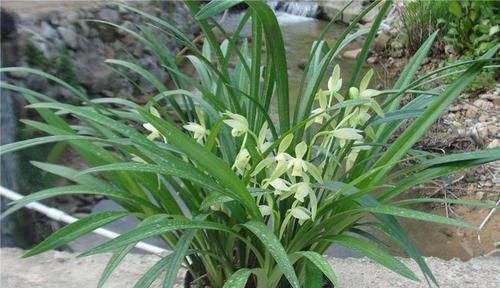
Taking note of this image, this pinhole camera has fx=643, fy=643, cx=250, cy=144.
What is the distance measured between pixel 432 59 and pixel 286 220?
163 inches

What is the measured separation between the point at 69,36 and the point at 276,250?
3.61 metres

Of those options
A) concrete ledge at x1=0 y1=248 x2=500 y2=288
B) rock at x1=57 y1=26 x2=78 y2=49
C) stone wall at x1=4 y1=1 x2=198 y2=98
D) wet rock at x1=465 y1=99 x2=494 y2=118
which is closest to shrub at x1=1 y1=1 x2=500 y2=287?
concrete ledge at x1=0 y1=248 x2=500 y2=288

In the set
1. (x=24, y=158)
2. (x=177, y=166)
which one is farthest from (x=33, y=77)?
(x=177, y=166)

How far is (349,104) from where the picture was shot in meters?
1.19

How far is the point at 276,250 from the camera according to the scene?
43.1 inches

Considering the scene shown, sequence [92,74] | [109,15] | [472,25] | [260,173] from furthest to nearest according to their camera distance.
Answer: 1. [109,15]
2. [472,25]
3. [92,74]
4. [260,173]

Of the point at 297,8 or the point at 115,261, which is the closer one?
the point at 115,261

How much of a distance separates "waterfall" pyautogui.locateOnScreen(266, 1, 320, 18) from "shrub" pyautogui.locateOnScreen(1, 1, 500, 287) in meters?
6.82

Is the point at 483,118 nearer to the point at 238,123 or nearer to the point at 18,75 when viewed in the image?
the point at 18,75

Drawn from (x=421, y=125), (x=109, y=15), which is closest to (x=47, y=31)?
(x=109, y=15)

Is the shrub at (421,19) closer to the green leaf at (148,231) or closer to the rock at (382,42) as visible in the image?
the rock at (382,42)

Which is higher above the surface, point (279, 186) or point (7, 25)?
point (7, 25)

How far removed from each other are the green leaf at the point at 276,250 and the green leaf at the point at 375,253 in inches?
6.5

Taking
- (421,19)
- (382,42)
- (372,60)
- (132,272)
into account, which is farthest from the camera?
(382,42)
